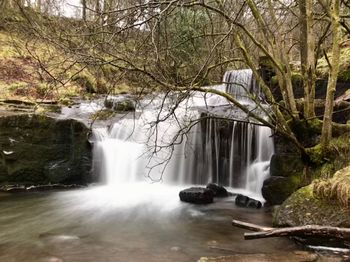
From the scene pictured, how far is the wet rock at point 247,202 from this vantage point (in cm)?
767

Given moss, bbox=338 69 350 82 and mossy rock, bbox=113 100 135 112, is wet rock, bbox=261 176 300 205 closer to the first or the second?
moss, bbox=338 69 350 82

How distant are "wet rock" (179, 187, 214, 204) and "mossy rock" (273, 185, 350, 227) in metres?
2.15

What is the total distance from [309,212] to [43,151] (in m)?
6.56

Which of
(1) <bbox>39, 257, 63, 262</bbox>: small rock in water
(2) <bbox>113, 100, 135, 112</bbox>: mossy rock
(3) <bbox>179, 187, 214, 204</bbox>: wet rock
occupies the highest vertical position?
(2) <bbox>113, 100, 135, 112</bbox>: mossy rock

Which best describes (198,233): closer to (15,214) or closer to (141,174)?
(15,214)

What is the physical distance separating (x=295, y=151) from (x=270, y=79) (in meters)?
4.06

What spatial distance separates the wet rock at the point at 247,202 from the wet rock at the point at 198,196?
0.53m

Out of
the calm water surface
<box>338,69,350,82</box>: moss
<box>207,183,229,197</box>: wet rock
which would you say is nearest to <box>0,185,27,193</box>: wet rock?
the calm water surface

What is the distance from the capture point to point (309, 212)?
5.54 meters

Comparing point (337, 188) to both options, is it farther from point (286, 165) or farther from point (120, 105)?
point (120, 105)

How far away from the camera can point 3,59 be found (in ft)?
50.2

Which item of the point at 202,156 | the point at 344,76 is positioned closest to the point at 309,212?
the point at 202,156

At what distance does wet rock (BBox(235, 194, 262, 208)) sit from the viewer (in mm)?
7666

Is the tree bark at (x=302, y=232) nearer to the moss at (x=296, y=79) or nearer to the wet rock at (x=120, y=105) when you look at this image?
the moss at (x=296, y=79)
